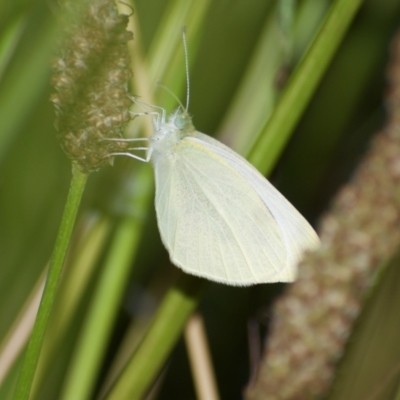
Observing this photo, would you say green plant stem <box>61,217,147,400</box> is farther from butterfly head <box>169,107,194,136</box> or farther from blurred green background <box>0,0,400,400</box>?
butterfly head <box>169,107,194,136</box>

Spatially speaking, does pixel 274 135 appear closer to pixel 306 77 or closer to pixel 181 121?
pixel 306 77

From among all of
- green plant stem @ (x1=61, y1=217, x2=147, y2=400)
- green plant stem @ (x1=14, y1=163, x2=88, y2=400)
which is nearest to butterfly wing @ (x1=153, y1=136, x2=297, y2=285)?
green plant stem @ (x1=61, y1=217, x2=147, y2=400)

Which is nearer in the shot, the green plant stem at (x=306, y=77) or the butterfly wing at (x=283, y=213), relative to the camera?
the green plant stem at (x=306, y=77)

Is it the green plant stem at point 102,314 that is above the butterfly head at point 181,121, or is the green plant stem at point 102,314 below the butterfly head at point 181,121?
below

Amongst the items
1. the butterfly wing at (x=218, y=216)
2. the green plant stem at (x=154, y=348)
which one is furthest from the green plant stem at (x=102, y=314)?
the butterfly wing at (x=218, y=216)

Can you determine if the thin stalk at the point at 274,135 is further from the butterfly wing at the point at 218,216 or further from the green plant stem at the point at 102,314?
the butterfly wing at the point at 218,216

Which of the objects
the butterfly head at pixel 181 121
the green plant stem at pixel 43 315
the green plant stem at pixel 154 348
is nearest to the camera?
the green plant stem at pixel 43 315

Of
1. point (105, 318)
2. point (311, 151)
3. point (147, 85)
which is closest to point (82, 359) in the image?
point (105, 318)
